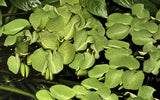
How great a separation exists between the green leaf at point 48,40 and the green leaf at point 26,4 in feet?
0.56

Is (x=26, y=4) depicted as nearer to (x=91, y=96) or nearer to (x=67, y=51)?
(x=67, y=51)

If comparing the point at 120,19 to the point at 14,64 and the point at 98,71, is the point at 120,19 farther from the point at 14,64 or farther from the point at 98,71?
the point at 14,64

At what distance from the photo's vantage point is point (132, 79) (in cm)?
96

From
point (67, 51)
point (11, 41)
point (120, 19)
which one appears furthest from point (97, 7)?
point (11, 41)

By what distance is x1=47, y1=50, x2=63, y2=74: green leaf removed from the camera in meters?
0.96

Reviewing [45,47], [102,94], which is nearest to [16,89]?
[45,47]

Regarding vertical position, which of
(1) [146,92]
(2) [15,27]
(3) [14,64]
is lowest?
(1) [146,92]

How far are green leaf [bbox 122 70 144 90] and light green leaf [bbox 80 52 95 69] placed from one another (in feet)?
0.36

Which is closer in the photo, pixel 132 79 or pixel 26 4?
pixel 132 79

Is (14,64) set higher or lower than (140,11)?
lower

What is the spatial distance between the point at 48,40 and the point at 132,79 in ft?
0.94

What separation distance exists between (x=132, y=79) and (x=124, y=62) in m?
0.06

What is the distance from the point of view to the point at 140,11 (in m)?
1.05

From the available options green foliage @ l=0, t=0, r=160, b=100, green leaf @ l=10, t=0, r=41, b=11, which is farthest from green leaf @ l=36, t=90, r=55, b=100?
green leaf @ l=10, t=0, r=41, b=11
